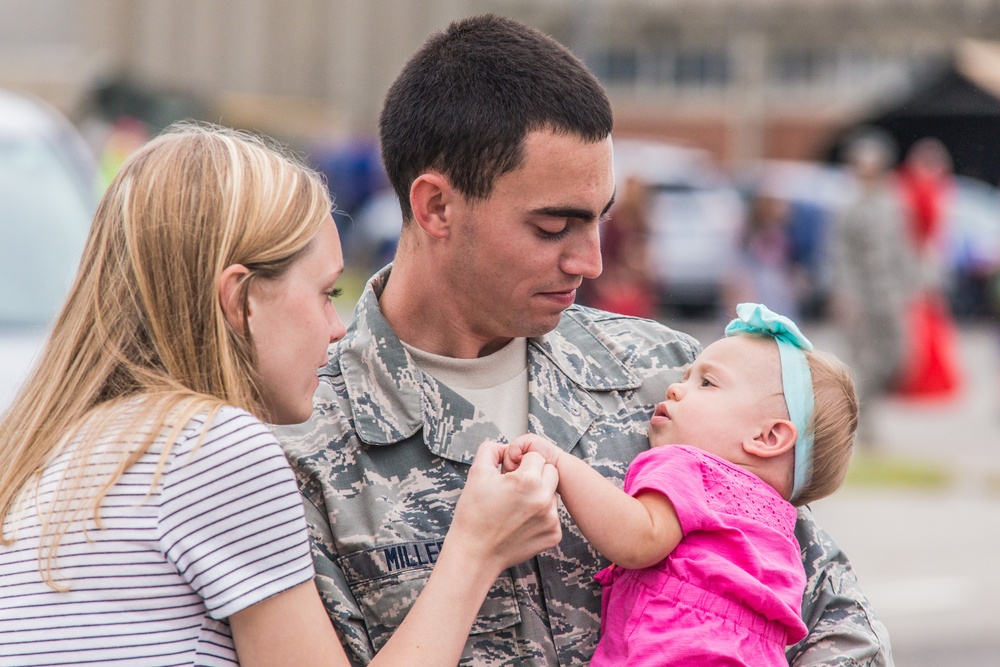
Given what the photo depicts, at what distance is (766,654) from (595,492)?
0.44m

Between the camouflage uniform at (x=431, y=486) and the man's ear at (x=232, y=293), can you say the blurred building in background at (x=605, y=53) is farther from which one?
the man's ear at (x=232, y=293)

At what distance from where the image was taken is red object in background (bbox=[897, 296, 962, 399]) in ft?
37.9

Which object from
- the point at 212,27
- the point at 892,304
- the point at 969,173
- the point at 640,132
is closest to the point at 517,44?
the point at 892,304

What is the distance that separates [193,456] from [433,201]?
0.98m

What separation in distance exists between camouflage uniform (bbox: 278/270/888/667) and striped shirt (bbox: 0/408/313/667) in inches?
16.8

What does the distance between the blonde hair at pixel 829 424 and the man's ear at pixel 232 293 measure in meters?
1.15

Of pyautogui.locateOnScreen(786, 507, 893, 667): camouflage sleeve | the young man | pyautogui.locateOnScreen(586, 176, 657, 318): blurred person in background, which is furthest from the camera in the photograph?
pyautogui.locateOnScreen(586, 176, 657, 318): blurred person in background

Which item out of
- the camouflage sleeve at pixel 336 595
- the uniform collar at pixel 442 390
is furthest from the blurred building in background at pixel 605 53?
the camouflage sleeve at pixel 336 595

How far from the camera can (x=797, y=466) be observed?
2.67 m

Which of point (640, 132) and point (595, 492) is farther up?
point (595, 492)

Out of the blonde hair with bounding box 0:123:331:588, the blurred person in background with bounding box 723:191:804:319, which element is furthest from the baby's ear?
the blurred person in background with bounding box 723:191:804:319

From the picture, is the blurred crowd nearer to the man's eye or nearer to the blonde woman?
the man's eye

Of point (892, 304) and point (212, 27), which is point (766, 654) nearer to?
point (892, 304)

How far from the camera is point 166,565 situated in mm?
1966
